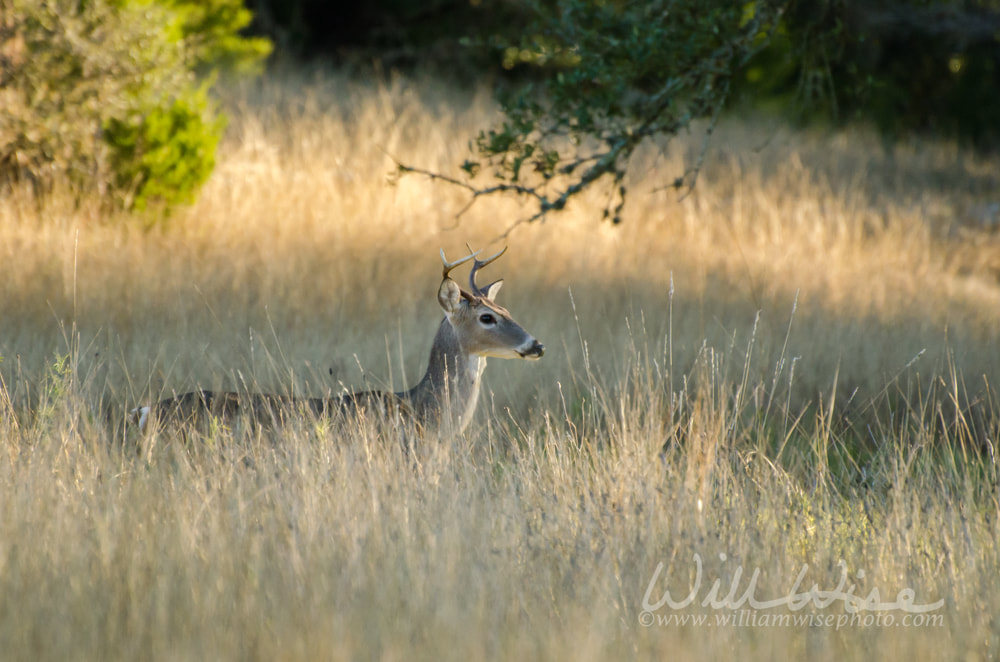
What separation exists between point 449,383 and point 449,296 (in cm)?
51

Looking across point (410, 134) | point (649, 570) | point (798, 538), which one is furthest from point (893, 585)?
point (410, 134)

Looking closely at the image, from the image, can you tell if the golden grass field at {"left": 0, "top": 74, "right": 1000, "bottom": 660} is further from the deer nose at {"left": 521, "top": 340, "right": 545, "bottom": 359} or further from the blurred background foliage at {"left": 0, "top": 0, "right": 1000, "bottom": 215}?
the blurred background foliage at {"left": 0, "top": 0, "right": 1000, "bottom": 215}

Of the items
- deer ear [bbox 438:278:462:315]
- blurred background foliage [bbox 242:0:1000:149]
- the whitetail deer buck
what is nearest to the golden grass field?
the whitetail deer buck

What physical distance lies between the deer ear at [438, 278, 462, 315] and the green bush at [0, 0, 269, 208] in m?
4.79

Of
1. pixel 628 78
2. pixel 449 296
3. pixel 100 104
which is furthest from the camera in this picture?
pixel 100 104

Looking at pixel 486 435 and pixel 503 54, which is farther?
pixel 503 54

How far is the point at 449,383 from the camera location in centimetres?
601

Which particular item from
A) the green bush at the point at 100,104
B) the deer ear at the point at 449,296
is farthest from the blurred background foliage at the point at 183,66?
the deer ear at the point at 449,296

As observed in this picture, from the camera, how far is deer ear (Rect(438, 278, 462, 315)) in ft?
19.3

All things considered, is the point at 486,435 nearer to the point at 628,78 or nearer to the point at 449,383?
the point at 449,383

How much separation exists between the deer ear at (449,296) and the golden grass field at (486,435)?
2.33ft

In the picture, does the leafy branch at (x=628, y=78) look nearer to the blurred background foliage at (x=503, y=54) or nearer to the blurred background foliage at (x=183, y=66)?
the blurred background foliage at (x=183, y=66)

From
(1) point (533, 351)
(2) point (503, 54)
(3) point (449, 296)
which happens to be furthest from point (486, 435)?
(2) point (503, 54)

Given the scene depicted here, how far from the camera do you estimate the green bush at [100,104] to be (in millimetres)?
9227
